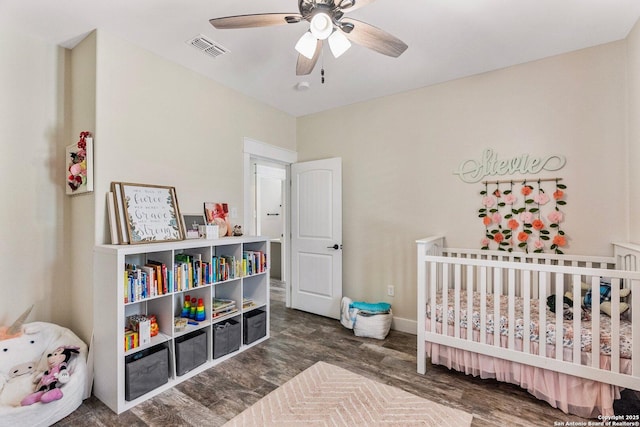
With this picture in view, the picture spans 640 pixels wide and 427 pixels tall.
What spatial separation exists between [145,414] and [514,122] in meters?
3.59

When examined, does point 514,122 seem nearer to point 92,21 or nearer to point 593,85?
point 593,85

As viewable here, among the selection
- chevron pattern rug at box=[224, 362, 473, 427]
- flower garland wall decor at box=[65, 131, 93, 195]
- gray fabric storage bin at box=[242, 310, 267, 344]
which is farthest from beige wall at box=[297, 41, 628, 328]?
flower garland wall decor at box=[65, 131, 93, 195]

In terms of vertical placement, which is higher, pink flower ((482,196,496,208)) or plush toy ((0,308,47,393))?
pink flower ((482,196,496,208))

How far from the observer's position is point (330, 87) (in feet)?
Answer: 10.2

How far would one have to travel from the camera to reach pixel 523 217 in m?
2.62

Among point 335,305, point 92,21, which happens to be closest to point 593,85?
point 335,305

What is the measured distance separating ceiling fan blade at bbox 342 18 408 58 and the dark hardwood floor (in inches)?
89.5

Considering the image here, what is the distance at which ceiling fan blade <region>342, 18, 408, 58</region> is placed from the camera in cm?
161

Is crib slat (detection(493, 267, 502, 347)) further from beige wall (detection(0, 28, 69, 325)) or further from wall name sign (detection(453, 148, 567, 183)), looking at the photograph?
beige wall (detection(0, 28, 69, 325))

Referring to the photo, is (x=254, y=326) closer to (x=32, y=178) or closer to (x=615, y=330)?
(x=32, y=178)

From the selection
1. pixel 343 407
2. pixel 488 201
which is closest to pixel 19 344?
pixel 343 407

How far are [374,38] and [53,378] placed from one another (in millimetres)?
2802

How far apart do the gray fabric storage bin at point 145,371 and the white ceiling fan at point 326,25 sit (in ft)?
7.05

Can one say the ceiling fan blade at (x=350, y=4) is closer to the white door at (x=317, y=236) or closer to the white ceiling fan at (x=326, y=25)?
the white ceiling fan at (x=326, y=25)
